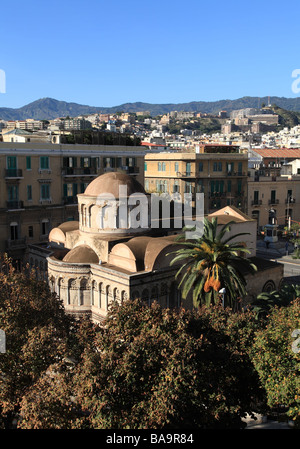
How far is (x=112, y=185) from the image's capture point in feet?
98.0

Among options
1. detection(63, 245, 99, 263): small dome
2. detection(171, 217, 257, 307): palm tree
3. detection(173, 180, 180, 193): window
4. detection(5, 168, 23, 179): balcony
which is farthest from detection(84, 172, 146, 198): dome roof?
detection(173, 180, 180, 193): window

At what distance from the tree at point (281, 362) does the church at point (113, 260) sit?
1010cm

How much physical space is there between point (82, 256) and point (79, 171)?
15927 mm

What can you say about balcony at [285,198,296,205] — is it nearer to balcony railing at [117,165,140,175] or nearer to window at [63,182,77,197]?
balcony railing at [117,165,140,175]

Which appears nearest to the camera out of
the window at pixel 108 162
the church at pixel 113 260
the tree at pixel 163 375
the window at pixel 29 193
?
the tree at pixel 163 375

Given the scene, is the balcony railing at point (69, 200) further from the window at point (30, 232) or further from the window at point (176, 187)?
the window at point (176, 187)

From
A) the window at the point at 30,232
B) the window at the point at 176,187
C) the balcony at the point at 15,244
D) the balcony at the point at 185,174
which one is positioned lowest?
the balcony at the point at 15,244

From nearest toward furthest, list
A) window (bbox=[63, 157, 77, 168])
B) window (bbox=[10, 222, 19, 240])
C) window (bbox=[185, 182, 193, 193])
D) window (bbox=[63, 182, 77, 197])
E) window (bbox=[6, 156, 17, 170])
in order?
1. window (bbox=[6, 156, 17, 170])
2. window (bbox=[10, 222, 19, 240])
3. window (bbox=[63, 157, 77, 168])
4. window (bbox=[63, 182, 77, 197])
5. window (bbox=[185, 182, 193, 193])

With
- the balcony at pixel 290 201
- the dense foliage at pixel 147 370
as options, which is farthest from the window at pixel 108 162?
the balcony at pixel 290 201

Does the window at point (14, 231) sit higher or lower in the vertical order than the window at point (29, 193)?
lower

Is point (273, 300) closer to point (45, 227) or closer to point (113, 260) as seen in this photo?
point (113, 260)

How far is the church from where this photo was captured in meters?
26.2

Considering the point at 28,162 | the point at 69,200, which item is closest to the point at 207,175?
the point at 69,200

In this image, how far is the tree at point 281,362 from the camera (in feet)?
49.0
